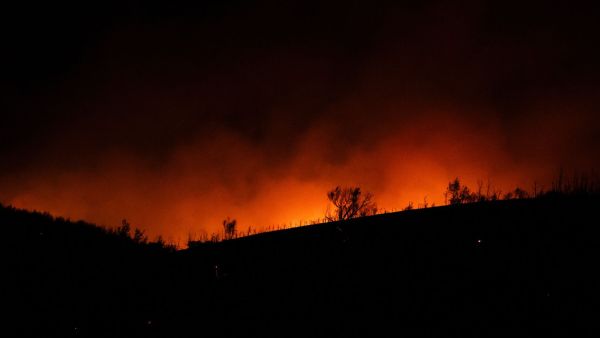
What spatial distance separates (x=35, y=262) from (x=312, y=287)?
178 inches

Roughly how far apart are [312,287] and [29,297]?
4.14 metres

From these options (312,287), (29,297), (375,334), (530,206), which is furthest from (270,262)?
(530,206)

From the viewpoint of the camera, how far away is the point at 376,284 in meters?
6.65

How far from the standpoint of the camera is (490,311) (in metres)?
5.63

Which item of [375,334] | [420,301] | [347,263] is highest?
[347,263]

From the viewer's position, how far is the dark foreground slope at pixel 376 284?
5.69 metres

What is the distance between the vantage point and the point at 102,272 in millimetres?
7988

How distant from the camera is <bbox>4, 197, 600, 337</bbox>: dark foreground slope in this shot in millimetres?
5688

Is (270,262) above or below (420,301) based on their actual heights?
above

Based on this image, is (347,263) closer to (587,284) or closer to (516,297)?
(516,297)

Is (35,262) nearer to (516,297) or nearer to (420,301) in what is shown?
(420,301)

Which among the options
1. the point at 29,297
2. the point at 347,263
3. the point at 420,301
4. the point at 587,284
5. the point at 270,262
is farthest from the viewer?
the point at 270,262

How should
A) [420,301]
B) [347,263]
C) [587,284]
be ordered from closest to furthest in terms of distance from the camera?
[587,284], [420,301], [347,263]

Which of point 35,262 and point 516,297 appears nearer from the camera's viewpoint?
point 516,297
